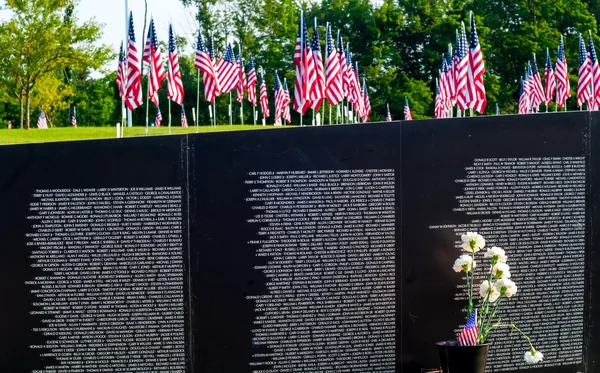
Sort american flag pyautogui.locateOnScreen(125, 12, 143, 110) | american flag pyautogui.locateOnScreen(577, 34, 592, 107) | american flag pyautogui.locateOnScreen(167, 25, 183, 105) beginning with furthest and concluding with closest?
1. american flag pyautogui.locateOnScreen(577, 34, 592, 107)
2. american flag pyautogui.locateOnScreen(167, 25, 183, 105)
3. american flag pyautogui.locateOnScreen(125, 12, 143, 110)

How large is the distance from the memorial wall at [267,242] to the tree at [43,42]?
30251mm

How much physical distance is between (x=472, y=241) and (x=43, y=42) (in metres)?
32.2

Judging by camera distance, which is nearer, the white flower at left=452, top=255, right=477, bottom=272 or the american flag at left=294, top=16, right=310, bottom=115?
the white flower at left=452, top=255, right=477, bottom=272

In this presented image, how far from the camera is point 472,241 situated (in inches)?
281

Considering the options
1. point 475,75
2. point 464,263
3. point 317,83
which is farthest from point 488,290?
point 475,75

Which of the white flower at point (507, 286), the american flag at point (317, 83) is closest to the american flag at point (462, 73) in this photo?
the american flag at point (317, 83)

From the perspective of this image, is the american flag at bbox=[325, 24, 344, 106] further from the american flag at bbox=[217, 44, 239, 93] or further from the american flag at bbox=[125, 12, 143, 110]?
the american flag at bbox=[217, 44, 239, 93]

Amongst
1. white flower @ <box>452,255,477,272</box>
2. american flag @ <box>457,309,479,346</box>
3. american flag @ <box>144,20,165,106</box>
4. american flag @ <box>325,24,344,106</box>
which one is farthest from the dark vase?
american flag @ <box>325,24,344,106</box>

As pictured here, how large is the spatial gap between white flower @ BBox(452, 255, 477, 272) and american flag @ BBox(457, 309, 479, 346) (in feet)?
1.29

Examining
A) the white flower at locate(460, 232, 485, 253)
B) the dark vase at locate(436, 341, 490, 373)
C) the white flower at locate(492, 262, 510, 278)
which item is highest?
the white flower at locate(460, 232, 485, 253)

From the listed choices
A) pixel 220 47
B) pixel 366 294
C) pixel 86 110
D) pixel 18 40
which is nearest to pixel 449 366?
pixel 366 294

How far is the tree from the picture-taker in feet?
118

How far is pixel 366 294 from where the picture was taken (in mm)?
7461

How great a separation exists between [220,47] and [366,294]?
169 ft
